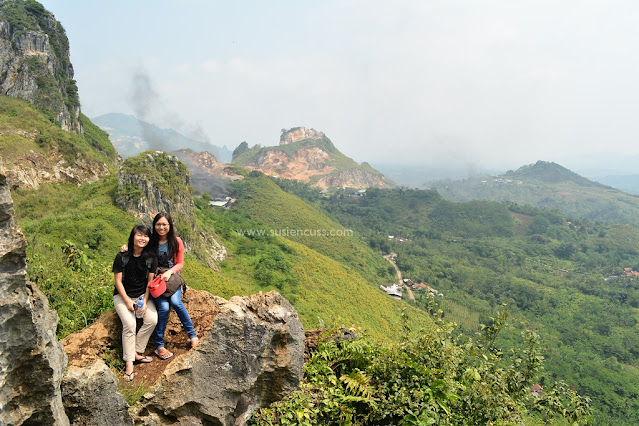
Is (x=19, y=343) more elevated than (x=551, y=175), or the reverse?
(x=551, y=175)

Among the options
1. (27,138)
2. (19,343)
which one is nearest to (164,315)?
(19,343)

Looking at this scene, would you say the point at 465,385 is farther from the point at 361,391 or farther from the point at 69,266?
the point at 69,266

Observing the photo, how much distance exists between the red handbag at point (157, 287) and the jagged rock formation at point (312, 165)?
360ft

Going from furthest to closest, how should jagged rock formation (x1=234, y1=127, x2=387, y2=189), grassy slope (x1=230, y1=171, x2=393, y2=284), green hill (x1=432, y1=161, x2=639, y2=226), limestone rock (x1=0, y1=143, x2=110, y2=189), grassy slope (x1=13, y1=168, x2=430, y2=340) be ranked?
green hill (x1=432, y1=161, x2=639, y2=226)
jagged rock formation (x1=234, y1=127, x2=387, y2=189)
grassy slope (x1=230, y1=171, x2=393, y2=284)
limestone rock (x1=0, y1=143, x2=110, y2=189)
grassy slope (x1=13, y1=168, x2=430, y2=340)

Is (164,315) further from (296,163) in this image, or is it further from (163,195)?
(296,163)

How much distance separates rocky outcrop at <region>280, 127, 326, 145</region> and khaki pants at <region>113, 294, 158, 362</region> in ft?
451

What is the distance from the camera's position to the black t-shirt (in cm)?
418

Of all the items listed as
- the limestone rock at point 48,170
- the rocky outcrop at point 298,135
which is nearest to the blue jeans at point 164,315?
the limestone rock at point 48,170

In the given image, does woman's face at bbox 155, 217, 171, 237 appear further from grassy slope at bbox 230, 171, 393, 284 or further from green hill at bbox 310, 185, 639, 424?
grassy slope at bbox 230, 171, 393, 284

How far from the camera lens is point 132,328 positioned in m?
4.05

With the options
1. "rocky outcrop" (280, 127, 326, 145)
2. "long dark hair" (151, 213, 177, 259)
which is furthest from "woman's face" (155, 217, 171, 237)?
"rocky outcrop" (280, 127, 326, 145)

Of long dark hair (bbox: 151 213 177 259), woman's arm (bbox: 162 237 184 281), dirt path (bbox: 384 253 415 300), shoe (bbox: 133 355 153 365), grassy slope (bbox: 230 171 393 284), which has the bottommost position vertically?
dirt path (bbox: 384 253 415 300)

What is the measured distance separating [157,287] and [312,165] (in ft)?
402

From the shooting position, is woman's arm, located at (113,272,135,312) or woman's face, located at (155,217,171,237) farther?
woman's face, located at (155,217,171,237)
